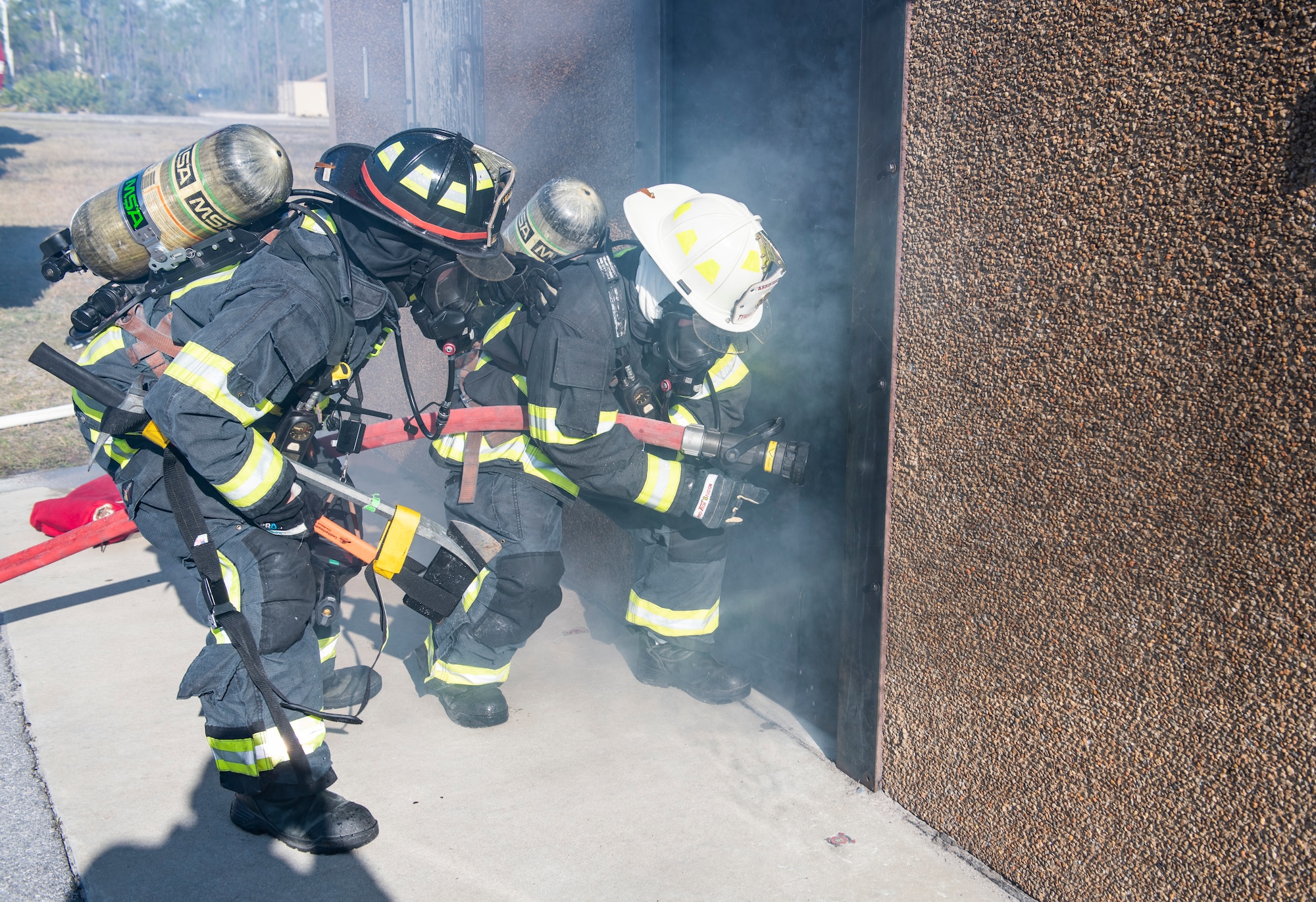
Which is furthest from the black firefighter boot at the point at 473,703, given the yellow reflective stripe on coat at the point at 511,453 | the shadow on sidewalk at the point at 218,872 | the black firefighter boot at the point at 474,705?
the yellow reflective stripe on coat at the point at 511,453

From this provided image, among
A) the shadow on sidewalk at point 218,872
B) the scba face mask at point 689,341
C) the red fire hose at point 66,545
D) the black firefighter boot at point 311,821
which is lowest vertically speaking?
the shadow on sidewalk at point 218,872

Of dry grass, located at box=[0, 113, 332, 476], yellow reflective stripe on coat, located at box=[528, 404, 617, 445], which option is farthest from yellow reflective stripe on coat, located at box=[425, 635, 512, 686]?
dry grass, located at box=[0, 113, 332, 476]

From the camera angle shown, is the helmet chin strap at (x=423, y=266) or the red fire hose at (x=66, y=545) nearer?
the helmet chin strap at (x=423, y=266)

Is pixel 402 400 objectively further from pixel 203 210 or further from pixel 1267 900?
pixel 1267 900

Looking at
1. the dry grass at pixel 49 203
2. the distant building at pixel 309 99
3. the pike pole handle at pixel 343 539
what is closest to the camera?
the pike pole handle at pixel 343 539

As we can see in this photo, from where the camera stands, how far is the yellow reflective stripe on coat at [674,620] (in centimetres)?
343

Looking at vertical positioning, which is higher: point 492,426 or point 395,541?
point 492,426

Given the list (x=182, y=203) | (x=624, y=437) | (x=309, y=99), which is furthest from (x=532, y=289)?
(x=309, y=99)

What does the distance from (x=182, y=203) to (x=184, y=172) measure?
9 cm

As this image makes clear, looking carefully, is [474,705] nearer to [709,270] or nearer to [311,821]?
[311,821]

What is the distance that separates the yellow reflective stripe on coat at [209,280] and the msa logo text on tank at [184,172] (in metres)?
0.25

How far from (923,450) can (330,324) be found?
1.73 metres

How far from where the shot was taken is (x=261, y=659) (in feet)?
8.46

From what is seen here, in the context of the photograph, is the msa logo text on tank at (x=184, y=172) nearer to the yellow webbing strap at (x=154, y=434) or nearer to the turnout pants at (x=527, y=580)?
the yellow webbing strap at (x=154, y=434)
